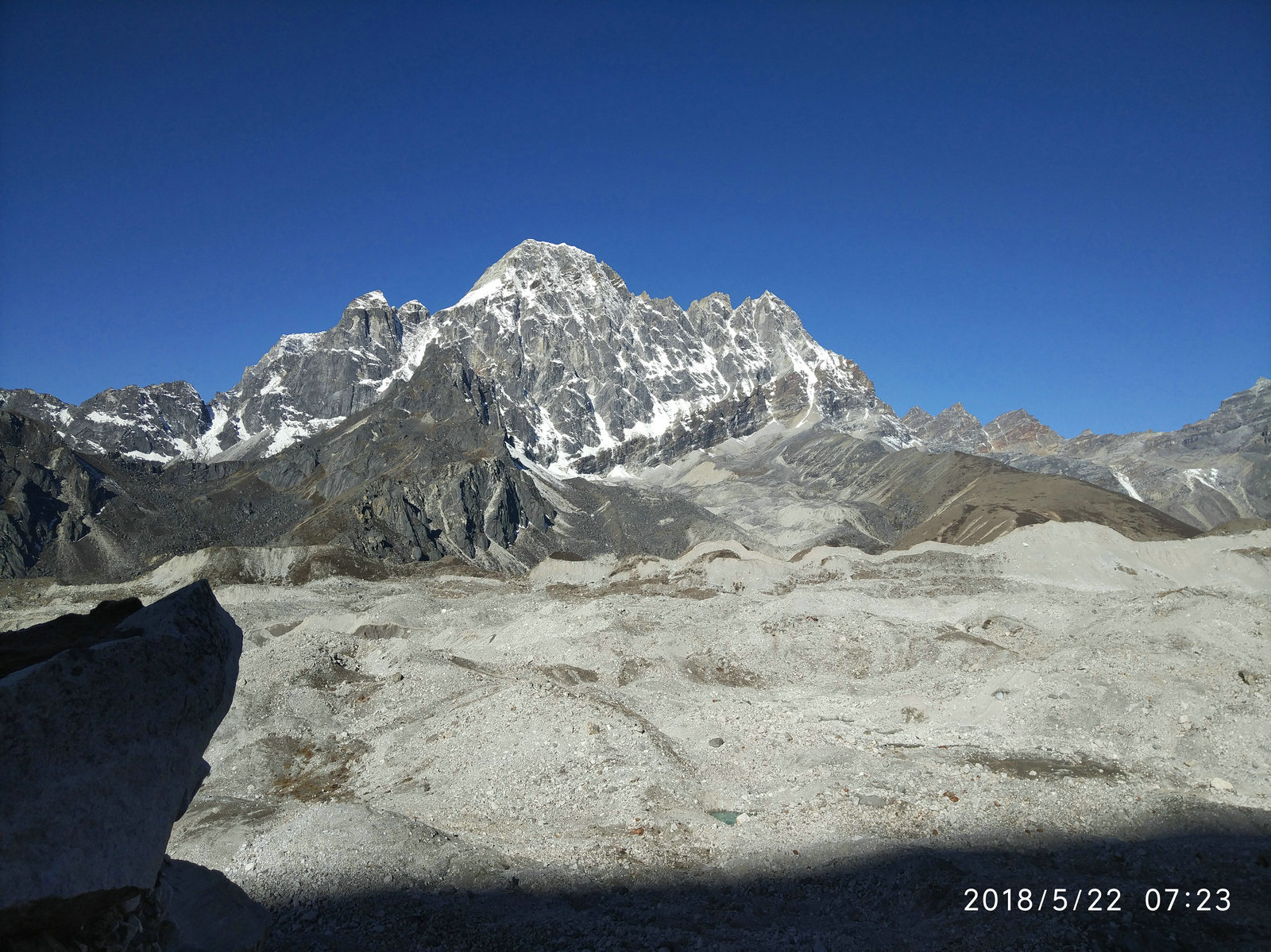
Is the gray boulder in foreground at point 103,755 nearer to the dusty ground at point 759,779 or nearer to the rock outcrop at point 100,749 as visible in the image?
the rock outcrop at point 100,749

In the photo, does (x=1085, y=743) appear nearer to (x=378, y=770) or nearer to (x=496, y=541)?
(x=378, y=770)

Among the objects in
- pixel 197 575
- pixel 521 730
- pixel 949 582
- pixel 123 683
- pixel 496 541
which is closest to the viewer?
pixel 123 683

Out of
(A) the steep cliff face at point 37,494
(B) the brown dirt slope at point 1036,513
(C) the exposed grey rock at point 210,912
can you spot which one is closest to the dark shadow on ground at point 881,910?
(C) the exposed grey rock at point 210,912

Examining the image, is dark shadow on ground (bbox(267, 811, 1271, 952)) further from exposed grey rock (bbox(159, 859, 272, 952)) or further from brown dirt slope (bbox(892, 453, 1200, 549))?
brown dirt slope (bbox(892, 453, 1200, 549))

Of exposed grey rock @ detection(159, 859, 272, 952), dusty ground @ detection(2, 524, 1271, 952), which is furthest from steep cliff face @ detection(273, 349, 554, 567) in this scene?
exposed grey rock @ detection(159, 859, 272, 952)

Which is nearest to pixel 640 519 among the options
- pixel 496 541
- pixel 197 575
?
pixel 496 541

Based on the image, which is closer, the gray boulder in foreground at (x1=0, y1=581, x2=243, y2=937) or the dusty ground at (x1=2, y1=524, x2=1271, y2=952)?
the gray boulder in foreground at (x1=0, y1=581, x2=243, y2=937)

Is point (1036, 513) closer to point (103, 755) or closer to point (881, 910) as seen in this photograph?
point (881, 910)

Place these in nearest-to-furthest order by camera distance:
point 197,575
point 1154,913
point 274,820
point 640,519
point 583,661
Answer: point 1154,913, point 274,820, point 583,661, point 197,575, point 640,519
